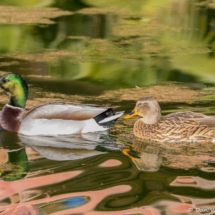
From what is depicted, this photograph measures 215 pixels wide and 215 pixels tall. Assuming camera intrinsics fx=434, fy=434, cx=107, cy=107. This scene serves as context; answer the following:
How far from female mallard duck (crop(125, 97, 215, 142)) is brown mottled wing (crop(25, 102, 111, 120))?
59 cm

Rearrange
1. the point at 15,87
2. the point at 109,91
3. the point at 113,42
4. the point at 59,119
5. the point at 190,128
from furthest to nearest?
the point at 113,42, the point at 109,91, the point at 15,87, the point at 59,119, the point at 190,128

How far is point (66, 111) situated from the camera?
5.96 m

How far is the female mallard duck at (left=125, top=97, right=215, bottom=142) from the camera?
17.9 feet

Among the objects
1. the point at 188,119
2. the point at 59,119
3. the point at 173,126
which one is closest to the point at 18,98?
the point at 59,119

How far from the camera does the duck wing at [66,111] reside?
231 inches

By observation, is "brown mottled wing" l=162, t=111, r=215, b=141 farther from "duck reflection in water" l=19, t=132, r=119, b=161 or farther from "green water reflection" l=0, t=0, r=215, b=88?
"green water reflection" l=0, t=0, r=215, b=88

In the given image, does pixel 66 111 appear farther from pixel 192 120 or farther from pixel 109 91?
pixel 109 91

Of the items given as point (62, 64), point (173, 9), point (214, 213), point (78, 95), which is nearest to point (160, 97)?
point (78, 95)

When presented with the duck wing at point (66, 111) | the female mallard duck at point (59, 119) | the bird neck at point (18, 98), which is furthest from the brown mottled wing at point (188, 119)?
the bird neck at point (18, 98)

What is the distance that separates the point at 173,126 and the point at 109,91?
7.94ft

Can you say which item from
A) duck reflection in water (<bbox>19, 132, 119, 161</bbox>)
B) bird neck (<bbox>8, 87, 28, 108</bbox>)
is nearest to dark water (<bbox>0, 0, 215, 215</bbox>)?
duck reflection in water (<bbox>19, 132, 119, 161</bbox>)

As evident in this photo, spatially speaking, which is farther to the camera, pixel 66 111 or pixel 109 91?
pixel 109 91

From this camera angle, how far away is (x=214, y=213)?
3799 millimetres

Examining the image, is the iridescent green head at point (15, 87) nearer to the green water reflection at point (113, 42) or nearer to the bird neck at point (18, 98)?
the bird neck at point (18, 98)
